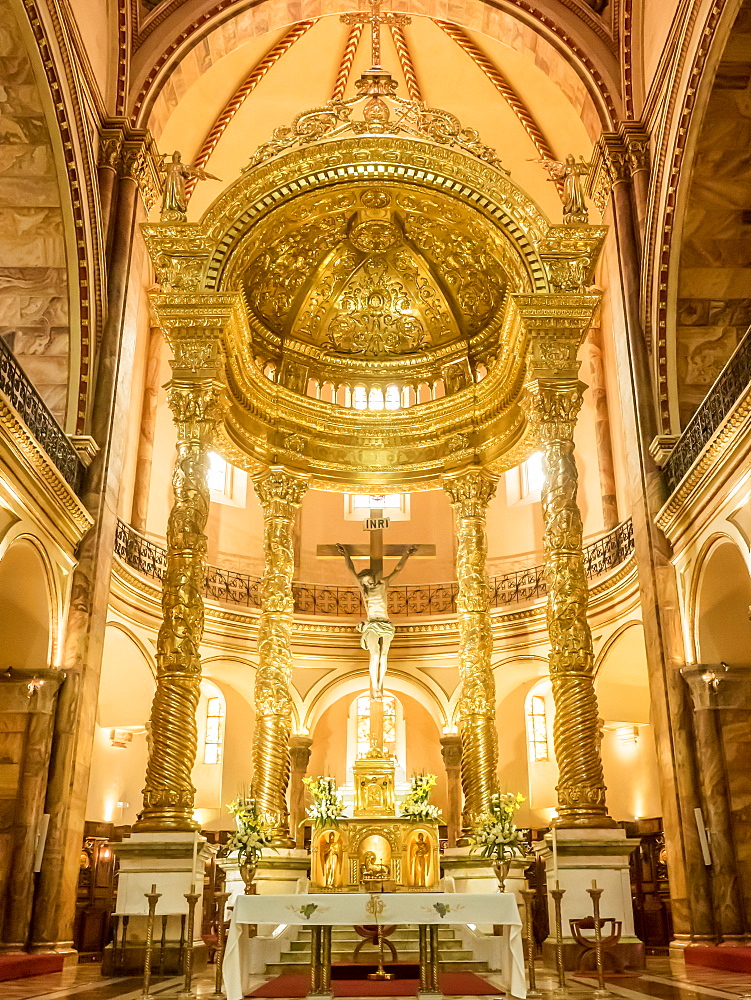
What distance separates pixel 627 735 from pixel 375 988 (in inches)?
479

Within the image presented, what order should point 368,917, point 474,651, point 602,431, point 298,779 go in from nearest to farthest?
point 368,917
point 474,651
point 298,779
point 602,431

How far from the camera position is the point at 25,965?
9.73 meters

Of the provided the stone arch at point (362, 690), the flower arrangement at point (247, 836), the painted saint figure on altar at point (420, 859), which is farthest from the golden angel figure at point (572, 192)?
the stone arch at point (362, 690)

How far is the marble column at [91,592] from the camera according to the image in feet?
36.8

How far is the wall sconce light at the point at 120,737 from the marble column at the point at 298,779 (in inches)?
128

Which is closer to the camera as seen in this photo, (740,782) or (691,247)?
(740,782)

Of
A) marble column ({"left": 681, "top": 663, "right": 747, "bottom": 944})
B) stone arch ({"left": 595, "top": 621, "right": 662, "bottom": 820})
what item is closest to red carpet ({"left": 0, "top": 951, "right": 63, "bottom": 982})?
marble column ({"left": 681, "top": 663, "right": 747, "bottom": 944})

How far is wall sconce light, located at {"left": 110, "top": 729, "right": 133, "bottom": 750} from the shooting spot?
18.9 m

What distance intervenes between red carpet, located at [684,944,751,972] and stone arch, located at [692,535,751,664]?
333 centimetres

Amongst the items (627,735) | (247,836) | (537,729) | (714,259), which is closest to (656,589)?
(714,259)

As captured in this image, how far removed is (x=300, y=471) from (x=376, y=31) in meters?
6.74

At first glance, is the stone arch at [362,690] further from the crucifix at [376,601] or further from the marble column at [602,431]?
the crucifix at [376,601]

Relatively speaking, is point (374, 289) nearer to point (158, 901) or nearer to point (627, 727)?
point (627, 727)

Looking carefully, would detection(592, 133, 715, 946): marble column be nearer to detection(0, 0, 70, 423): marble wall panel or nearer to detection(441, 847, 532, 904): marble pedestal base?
detection(441, 847, 532, 904): marble pedestal base
